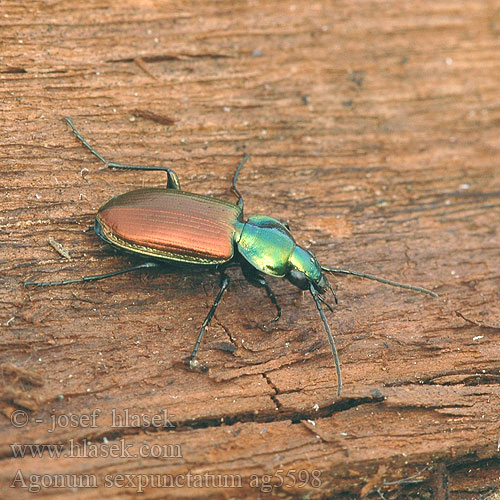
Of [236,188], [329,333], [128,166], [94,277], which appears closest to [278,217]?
[236,188]

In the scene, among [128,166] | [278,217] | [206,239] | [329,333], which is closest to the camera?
[329,333]

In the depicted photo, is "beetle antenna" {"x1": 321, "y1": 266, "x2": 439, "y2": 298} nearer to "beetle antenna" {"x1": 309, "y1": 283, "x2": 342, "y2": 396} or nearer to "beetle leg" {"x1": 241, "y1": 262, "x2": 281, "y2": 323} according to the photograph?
"beetle antenna" {"x1": 309, "y1": 283, "x2": 342, "y2": 396}

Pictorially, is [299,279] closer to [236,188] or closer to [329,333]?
[329,333]

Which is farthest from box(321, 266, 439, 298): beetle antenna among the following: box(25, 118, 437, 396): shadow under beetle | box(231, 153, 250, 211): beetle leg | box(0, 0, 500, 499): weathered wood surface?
box(231, 153, 250, 211): beetle leg

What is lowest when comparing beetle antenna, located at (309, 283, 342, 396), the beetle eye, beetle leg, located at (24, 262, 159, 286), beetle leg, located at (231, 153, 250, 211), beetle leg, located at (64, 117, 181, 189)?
beetle antenna, located at (309, 283, 342, 396)

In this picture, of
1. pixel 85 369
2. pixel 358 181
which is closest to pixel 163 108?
pixel 358 181

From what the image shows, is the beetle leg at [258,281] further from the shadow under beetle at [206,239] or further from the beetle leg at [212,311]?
the beetle leg at [212,311]

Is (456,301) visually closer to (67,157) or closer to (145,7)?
(67,157)
